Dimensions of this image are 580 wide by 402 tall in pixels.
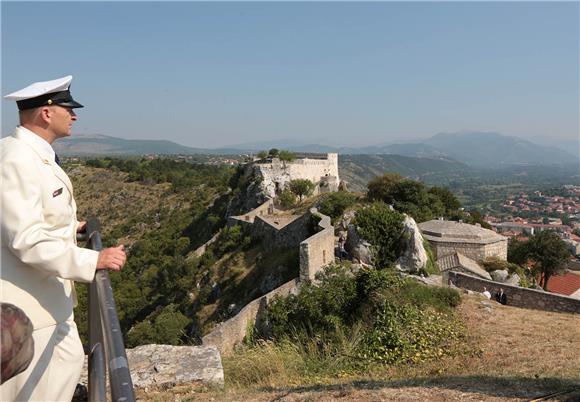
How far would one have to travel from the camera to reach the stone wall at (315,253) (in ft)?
52.3

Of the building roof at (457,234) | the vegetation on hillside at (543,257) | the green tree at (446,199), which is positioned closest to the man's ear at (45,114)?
the building roof at (457,234)

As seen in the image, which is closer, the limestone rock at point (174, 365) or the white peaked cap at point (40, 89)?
the white peaked cap at point (40, 89)

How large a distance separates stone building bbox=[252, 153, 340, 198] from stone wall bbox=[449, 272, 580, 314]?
2372 centimetres

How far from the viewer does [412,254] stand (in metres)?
16.7

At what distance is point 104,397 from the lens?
1751 mm

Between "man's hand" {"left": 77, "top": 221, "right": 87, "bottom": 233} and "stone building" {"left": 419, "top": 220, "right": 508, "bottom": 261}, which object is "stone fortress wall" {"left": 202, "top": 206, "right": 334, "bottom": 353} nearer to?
"stone building" {"left": 419, "top": 220, "right": 508, "bottom": 261}

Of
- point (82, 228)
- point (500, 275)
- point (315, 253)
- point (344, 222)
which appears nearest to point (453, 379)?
point (82, 228)

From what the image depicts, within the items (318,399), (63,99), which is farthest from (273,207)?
(63,99)

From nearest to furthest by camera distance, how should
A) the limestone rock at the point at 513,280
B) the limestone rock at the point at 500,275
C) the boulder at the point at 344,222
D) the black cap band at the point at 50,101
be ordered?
1. the black cap band at the point at 50,101
2. the limestone rock at the point at 513,280
3. the limestone rock at the point at 500,275
4. the boulder at the point at 344,222

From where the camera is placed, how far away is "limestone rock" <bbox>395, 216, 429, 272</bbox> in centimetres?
1645

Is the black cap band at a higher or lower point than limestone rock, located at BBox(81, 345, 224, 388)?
higher

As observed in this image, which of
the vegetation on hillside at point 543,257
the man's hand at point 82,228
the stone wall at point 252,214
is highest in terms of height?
the man's hand at point 82,228

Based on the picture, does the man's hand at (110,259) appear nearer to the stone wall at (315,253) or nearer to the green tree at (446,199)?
the stone wall at (315,253)

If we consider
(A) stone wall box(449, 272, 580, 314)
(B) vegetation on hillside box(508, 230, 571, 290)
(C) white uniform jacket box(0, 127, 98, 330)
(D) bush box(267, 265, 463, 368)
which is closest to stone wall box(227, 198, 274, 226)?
(D) bush box(267, 265, 463, 368)
